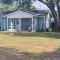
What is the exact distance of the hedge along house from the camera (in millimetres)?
Answer: 46500

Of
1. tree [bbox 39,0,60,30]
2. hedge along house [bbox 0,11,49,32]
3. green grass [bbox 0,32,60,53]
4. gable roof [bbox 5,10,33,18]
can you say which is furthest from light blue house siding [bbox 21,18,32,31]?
green grass [bbox 0,32,60,53]

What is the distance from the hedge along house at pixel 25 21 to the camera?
46.5m

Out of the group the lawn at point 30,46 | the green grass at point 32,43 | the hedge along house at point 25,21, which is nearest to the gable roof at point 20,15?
the hedge along house at point 25,21

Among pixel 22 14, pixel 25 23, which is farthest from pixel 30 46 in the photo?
pixel 25 23

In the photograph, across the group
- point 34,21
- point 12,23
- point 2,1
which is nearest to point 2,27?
point 12,23

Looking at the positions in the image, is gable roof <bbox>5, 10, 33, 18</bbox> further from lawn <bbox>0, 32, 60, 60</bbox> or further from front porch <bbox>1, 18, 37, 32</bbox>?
lawn <bbox>0, 32, 60, 60</bbox>

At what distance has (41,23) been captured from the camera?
47.5m

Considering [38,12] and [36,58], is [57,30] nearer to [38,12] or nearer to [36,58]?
[38,12]

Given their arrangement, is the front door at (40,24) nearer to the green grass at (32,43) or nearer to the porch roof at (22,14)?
the porch roof at (22,14)

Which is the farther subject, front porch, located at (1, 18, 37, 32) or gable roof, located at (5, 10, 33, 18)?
gable roof, located at (5, 10, 33, 18)

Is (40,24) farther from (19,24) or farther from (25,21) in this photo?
(19,24)

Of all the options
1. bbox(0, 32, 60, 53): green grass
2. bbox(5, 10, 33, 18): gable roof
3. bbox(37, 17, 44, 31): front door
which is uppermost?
bbox(5, 10, 33, 18): gable roof

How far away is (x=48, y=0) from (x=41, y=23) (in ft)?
19.4

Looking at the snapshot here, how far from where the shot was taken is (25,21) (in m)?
48.1
